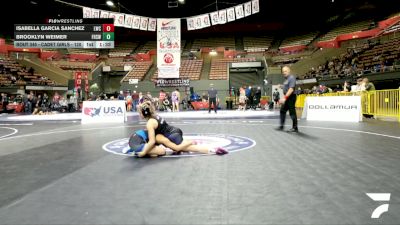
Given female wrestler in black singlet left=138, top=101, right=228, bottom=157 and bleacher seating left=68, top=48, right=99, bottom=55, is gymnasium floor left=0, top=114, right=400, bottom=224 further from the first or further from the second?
bleacher seating left=68, top=48, right=99, bottom=55

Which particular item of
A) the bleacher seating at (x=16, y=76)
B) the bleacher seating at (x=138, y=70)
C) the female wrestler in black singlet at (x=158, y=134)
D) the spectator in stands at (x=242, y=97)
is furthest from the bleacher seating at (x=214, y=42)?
the female wrestler in black singlet at (x=158, y=134)

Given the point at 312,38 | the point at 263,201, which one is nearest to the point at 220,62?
the point at 312,38

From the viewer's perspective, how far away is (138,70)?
118 feet

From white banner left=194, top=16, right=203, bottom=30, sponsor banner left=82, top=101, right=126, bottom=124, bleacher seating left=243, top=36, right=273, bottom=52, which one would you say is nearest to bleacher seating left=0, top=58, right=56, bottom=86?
white banner left=194, top=16, right=203, bottom=30

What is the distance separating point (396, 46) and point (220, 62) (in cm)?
1842

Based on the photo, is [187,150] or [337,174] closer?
[337,174]

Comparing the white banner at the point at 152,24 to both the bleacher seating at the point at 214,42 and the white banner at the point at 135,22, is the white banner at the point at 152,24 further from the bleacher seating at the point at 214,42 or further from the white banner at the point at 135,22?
the bleacher seating at the point at 214,42

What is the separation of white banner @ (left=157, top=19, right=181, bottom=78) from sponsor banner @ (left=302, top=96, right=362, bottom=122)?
6.88m

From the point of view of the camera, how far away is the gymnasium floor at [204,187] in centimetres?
216

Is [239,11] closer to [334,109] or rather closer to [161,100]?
[334,109]

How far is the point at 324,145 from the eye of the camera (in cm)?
523

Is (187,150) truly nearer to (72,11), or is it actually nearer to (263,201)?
(263,201)

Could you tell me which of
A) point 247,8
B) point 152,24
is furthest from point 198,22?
point 247,8
